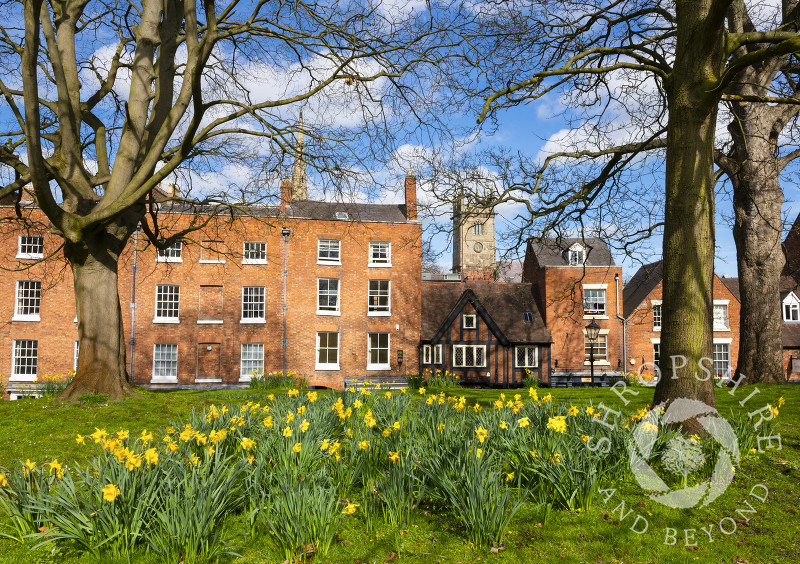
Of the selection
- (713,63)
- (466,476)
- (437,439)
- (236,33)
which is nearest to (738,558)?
(466,476)

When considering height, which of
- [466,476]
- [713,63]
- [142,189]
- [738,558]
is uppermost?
[713,63]

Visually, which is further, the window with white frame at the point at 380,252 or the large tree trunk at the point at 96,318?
the window with white frame at the point at 380,252

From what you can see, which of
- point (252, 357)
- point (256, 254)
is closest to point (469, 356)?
point (252, 357)

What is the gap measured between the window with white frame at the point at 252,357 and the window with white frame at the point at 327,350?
10.4 feet

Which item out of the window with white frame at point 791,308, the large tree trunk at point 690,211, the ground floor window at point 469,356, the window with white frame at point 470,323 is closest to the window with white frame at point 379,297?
the window with white frame at point 470,323

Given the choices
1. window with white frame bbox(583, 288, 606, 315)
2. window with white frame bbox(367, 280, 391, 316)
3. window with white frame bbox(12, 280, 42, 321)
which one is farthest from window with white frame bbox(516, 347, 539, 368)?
window with white frame bbox(12, 280, 42, 321)

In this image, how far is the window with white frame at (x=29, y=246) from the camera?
96.4 ft

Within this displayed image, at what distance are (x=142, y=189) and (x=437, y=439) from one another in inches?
300

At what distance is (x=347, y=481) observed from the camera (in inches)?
204

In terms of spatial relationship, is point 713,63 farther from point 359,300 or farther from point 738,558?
point 359,300

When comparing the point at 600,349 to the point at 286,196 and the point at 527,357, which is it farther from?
the point at 286,196

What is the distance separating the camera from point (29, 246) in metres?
29.6

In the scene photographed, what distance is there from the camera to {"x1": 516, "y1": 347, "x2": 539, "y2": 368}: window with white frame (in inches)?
1286

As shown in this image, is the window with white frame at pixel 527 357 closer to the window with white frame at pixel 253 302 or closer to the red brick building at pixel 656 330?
the red brick building at pixel 656 330
